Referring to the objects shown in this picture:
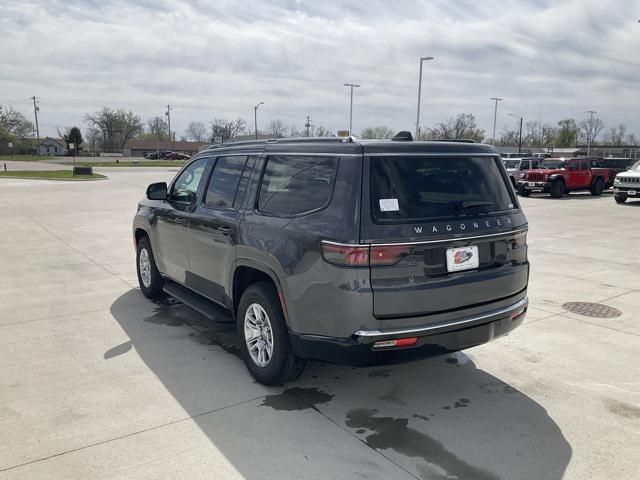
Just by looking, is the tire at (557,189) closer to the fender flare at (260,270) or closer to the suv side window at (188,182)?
the suv side window at (188,182)

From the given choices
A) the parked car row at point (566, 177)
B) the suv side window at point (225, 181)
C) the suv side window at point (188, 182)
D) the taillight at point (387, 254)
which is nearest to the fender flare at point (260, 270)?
the suv side window at point (225, 181)

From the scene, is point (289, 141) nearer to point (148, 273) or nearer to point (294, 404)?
point (294, 404)

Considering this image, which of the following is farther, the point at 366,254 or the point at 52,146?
the point at 52,146

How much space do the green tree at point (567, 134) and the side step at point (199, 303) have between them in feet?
378

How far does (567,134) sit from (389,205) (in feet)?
384

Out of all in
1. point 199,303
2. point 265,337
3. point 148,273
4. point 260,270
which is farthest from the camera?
point 148,273

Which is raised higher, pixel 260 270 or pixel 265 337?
pixel 260 270

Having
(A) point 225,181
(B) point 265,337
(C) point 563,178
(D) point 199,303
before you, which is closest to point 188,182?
(A) point 225,181

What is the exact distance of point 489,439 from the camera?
3.33 meters

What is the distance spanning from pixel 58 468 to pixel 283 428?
1320 mm

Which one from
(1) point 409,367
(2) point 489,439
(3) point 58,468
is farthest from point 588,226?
(3) point 58,468

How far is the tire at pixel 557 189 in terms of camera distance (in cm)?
2375

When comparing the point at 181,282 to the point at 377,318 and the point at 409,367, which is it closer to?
the point at 409,367

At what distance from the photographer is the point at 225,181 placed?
468 centimetres
